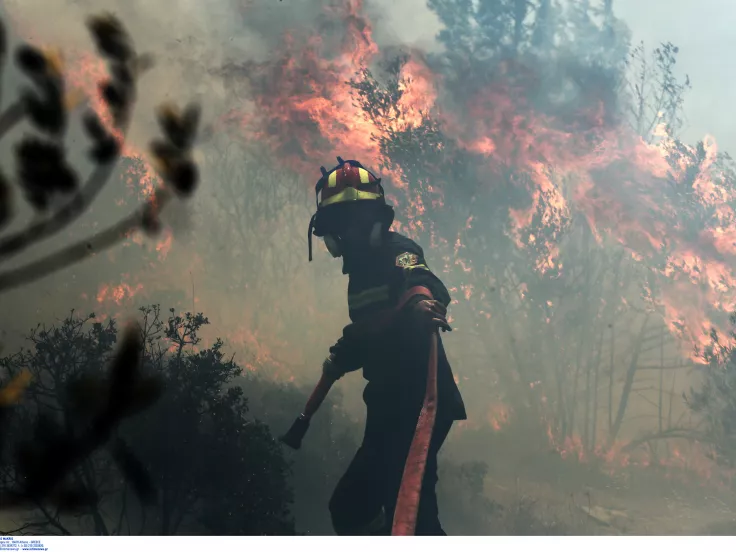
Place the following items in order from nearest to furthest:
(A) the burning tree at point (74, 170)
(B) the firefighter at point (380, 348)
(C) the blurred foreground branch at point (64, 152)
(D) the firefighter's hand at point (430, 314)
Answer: (B) the firefighter at point (380, 348), (D) the firefighter's hand at point (430, 314), (A) the burning tree at point (74, 170), (C) the blurred foreground branch at point (64, 152)

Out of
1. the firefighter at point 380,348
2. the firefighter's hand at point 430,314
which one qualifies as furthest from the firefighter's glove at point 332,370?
the firefighter's hand at point 430,314

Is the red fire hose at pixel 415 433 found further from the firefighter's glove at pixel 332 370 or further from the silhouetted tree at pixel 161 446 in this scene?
the silhouetted tree at pixel 161 446

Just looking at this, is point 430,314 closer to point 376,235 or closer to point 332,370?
point 376,235

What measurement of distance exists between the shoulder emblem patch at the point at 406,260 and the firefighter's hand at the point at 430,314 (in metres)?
0.29

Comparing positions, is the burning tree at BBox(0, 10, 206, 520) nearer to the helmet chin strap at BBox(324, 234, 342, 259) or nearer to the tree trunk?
the helmet chin strap at BBox(324, 234, 342, 259)

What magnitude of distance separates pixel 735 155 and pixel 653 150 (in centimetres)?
75

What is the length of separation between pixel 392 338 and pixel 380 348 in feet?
0.37

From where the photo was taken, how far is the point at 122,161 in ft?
13.2

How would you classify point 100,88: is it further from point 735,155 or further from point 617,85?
point 735,155

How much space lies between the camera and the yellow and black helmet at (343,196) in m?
3.82

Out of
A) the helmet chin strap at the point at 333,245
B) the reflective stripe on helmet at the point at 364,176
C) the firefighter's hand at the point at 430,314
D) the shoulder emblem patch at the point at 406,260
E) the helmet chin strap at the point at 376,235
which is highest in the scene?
the reflective stripe on helmet at the point at 364,176

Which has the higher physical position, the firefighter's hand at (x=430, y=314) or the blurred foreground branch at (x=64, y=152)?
the blurred foreground branch at (x=64, y=152)

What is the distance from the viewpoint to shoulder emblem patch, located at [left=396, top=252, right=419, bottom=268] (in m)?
3.70

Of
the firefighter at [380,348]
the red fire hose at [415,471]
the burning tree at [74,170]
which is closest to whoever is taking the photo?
the red fire hose at [415,471]
